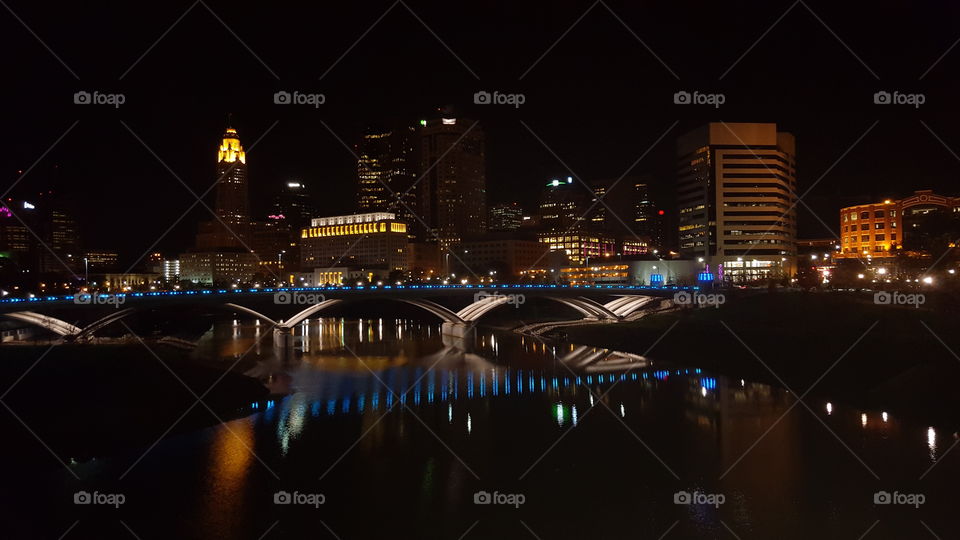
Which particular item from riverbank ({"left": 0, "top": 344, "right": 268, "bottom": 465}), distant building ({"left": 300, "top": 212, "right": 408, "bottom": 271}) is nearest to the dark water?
riverbank ({"left": 0, "top": 344, "right": 268, "bottom": 465})

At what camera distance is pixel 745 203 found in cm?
12850

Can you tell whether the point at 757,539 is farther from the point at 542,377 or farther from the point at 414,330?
the point at 414,330

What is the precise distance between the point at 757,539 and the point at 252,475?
56.5 ft

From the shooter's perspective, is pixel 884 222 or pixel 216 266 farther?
pixel 216 266

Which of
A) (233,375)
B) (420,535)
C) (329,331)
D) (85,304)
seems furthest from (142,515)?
(329,331)

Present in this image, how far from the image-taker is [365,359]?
187ft

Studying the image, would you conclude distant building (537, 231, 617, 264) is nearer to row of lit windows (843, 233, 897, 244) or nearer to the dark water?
row of lit windows (843, 233, 897, 244)

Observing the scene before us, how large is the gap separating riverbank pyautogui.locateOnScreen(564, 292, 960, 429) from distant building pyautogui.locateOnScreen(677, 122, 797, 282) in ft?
191

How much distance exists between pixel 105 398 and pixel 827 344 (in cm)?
4456

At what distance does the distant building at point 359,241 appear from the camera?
600 feet

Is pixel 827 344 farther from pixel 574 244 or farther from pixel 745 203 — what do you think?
pixel 574 244

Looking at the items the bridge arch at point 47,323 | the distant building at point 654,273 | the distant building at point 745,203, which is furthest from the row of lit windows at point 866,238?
the bridge arch at point 47,323

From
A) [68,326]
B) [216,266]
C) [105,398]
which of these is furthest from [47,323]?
[216,266]

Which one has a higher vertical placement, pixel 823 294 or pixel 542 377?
pixel 823 294
